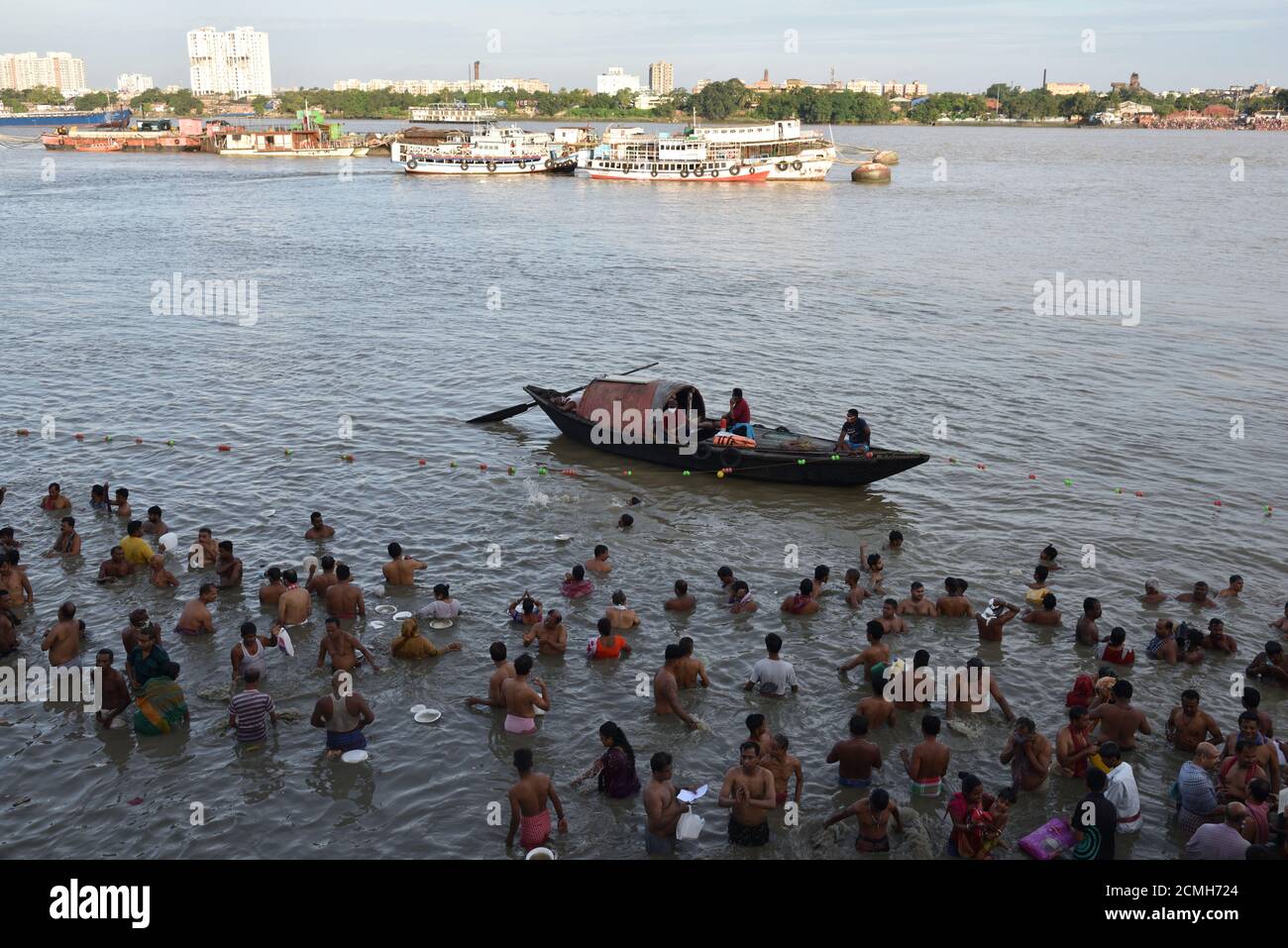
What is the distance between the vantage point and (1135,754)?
515 inches

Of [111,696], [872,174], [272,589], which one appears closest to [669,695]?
[272,589]

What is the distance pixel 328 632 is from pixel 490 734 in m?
2.94

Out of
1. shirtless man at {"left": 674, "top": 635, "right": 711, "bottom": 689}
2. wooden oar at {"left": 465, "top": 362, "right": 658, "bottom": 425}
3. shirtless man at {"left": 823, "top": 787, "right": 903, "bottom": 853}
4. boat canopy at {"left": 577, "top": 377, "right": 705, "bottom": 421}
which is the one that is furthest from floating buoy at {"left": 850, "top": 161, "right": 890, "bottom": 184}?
shirtless man at {"left": 823, "top": 787, "right": 903, "bottom": 853}

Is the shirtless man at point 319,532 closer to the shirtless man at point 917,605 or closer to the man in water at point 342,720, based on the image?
the man in water at point 342,720

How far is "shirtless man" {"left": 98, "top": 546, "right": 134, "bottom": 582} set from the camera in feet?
58.7

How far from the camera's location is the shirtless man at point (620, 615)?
16.3 metres

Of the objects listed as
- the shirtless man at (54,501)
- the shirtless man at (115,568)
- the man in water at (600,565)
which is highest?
the shirtless man at (54,501)

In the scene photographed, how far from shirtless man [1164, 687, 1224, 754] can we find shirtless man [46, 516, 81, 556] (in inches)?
702

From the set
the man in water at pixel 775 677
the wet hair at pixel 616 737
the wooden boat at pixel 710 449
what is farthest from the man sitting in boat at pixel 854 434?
the wet hair at pixel 616 737

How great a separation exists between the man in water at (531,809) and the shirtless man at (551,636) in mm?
4233

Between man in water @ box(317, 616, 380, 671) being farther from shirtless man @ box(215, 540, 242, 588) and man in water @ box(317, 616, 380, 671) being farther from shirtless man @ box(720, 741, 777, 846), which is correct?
shirtless man @ box(720, 741, 777, 846)

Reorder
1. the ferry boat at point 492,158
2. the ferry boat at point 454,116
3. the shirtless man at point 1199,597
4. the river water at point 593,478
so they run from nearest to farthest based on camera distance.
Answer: the river water at point 593,478 < the shirtless man at point 1199,597 < the ferry boat at point 492,158 < the ferry boat at point 454,116

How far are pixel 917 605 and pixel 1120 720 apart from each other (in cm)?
443
